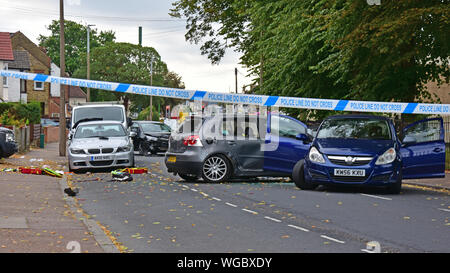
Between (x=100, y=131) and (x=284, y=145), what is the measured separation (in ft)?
27.7

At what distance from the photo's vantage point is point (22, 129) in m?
32.4

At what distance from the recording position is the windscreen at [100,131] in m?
22.8

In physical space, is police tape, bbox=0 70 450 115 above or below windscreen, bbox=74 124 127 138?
above

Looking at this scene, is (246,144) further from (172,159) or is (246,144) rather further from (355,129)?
(355,129)

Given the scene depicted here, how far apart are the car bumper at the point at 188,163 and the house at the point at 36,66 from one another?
68916mm

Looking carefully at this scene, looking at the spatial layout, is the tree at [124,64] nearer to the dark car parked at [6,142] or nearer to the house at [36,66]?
the house at [36,66]

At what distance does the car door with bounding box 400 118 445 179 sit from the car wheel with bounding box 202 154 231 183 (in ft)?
13.6

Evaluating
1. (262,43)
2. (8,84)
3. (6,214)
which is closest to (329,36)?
(262,43)

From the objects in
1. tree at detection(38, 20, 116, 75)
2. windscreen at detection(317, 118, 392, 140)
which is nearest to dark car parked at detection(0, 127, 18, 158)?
windscreen at detection(317, 118, 392, 140)

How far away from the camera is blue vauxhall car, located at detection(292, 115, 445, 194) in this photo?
46.6 ft

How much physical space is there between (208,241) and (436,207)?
5607 millimetres

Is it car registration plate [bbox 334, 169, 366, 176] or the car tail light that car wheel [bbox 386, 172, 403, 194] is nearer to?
car registration plate [bbox 334, 169, 366, 176]

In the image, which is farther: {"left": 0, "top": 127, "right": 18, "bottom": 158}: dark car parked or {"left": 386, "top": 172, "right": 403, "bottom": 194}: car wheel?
{"left": 0, "top": 127, "right": 18, "bottom": 158}: dark car parked

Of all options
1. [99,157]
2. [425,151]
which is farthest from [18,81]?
[425,151]
